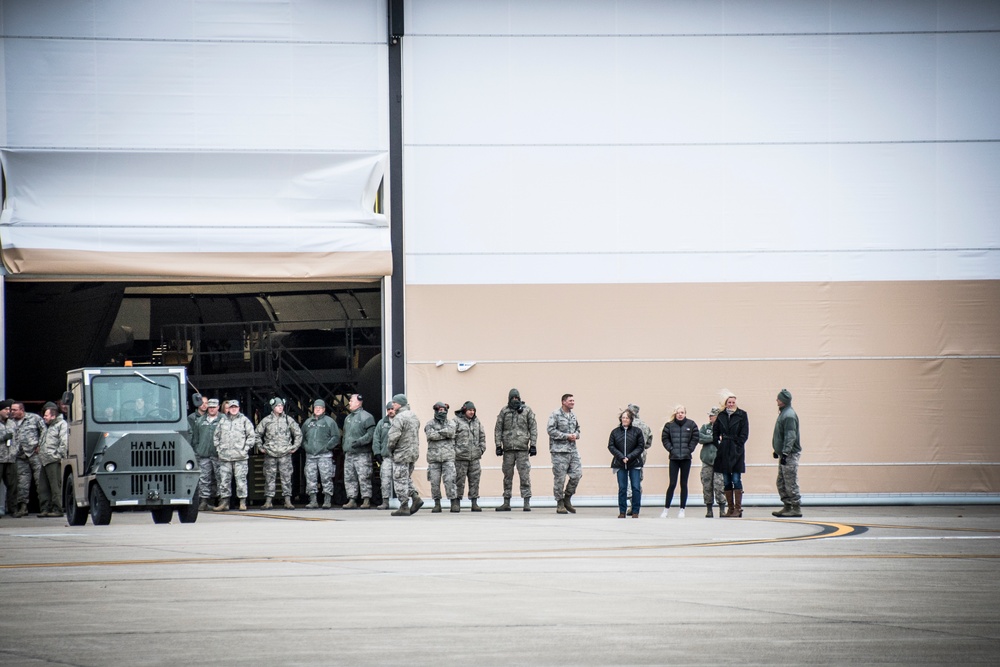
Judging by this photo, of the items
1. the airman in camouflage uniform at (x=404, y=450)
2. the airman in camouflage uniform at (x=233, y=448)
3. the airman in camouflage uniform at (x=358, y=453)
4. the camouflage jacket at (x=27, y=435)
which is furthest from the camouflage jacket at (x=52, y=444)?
the airman in camouflage uniform at (x=404, y=450)

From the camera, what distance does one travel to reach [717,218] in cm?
2245

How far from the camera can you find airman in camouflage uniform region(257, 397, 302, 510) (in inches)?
874

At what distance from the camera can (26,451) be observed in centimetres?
2098

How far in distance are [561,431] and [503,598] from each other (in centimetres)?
1236

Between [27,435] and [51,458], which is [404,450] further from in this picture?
[27,435]

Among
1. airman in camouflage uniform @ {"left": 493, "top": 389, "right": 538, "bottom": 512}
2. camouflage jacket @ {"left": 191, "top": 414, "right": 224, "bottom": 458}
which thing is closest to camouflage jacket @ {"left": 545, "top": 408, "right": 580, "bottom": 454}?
airman in camouflage uniform @ {"left": 493, "top": 389, "right": 538, "bottom": 512}

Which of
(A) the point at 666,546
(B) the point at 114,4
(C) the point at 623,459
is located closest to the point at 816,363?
(C) the point at 623,459

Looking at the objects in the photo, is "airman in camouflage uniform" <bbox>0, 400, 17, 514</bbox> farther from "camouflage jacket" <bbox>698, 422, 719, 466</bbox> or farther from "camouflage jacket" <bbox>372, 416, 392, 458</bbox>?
"camouflage jacket" <bbox>698, 422, 719, 466</bbox>

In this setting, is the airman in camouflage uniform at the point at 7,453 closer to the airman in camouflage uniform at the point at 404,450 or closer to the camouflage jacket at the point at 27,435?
the camouflage jacket at the point at 27,435

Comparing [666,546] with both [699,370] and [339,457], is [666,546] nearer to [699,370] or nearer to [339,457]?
[699,370]

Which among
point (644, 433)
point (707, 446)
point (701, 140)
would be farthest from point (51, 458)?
point (701, 140)

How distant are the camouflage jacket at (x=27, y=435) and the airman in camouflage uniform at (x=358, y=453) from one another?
16.0 ft

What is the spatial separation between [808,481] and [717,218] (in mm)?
4730

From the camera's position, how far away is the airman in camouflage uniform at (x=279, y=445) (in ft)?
72.8
